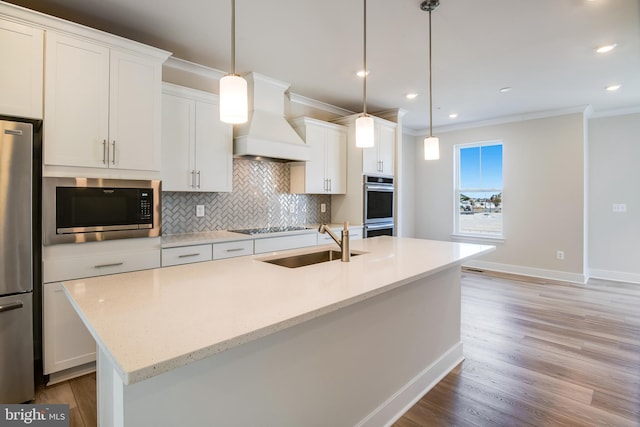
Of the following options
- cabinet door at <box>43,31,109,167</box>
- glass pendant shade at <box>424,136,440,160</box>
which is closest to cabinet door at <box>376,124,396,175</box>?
glass pendant shade at <box>424,136,440,160</box>

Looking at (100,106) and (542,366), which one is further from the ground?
(100,106)

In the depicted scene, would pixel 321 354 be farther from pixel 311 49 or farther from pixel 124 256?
pixel 311 49

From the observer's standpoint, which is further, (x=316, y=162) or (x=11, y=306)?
(x=316, y=162)

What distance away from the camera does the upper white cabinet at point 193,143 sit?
2.91m

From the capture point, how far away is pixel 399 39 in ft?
8.96

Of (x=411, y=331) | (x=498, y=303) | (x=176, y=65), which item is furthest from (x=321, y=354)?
(x=498, y=303)

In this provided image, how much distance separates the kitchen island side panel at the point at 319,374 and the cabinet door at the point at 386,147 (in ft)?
8.19

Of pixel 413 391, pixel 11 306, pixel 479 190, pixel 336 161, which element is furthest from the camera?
pixel 479 190

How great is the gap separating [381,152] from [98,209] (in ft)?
11.4

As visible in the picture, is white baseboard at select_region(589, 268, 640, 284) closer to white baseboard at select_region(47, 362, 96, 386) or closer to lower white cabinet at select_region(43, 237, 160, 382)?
lower white cabinet at select_region(43, 237, 160, 382)

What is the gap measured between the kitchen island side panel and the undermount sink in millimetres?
635

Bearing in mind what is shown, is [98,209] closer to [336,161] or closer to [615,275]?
[336,161]

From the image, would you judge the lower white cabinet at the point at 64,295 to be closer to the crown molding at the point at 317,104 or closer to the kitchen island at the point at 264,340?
the kitchen island at the point at 264,340

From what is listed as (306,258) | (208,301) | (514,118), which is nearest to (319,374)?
(208,301)
